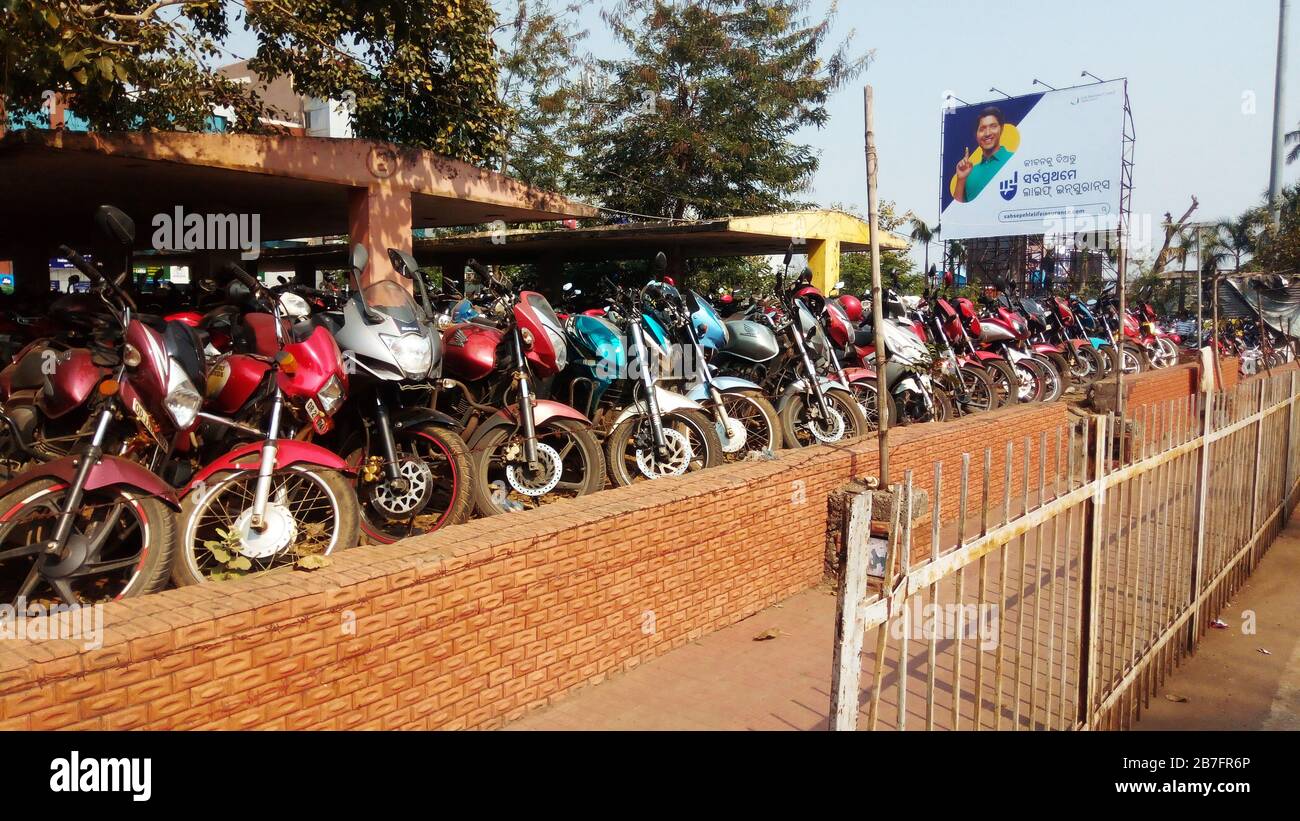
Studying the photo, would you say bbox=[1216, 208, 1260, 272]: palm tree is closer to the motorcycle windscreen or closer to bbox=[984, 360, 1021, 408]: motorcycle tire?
bbox=[984, 360, 1021, 408]: motorcycle tire

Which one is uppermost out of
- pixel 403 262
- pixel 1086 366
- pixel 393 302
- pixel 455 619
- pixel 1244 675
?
pixel 403 262

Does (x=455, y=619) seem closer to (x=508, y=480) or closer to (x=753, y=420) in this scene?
(x=508, y=480)

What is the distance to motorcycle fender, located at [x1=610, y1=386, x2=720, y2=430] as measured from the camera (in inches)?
224

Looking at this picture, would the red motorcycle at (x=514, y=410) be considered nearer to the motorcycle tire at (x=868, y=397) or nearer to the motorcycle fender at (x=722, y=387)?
the motorcycle fender at (x=722, y=387)

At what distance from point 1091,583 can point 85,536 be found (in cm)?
358

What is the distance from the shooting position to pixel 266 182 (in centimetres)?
865

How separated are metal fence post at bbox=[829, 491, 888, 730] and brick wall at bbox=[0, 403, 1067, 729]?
159cm

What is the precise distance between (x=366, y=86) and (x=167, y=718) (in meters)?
7.60

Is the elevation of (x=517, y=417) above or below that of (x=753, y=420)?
above

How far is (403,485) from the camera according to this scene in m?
4.52

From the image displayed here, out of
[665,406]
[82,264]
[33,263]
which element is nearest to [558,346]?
[665,406]

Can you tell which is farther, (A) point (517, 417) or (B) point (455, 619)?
(A) point (517, 417)

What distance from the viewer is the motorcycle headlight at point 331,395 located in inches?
169
